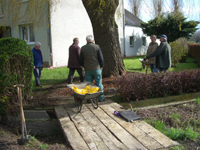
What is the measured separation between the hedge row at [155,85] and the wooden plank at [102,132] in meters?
1.30

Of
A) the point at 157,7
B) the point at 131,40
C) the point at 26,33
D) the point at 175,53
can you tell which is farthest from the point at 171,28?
the point at 157,7

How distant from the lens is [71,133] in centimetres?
366

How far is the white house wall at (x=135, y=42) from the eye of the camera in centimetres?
2434

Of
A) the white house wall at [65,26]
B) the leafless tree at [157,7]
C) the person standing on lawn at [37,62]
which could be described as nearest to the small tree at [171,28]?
the white house wall at [65,26]

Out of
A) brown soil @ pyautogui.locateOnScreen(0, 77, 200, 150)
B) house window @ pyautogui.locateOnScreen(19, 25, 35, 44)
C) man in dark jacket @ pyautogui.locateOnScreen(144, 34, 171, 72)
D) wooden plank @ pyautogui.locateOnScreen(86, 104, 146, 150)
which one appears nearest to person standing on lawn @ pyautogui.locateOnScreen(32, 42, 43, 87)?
brown soil @ pyautogui.locateOnScreen(0, 77, 200, 150)

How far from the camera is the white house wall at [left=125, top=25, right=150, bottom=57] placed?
79.9ft

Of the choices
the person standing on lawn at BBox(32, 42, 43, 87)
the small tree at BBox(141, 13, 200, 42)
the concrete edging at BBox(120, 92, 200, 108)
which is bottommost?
the concrete edging at BBox(120, 92, 200, 108)

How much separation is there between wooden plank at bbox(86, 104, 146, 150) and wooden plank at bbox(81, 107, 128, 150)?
3.1 inches

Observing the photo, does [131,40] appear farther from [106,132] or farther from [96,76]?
[106,132]

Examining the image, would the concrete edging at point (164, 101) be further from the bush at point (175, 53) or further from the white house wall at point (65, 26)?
the white house wall at point (65, 26)

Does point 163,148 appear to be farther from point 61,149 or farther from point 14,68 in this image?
point 14,68

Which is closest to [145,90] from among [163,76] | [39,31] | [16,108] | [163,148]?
[163,76]

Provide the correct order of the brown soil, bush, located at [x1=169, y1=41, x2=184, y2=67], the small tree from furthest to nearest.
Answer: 1. the small tree
2. bush, located at [x1=169, y1=41, x2=184, y2=67]
3. the brown soil

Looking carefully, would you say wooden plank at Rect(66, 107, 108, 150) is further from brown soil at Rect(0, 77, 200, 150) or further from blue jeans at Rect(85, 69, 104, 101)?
blue jeans at Rect(85, 69, 104, 101)
